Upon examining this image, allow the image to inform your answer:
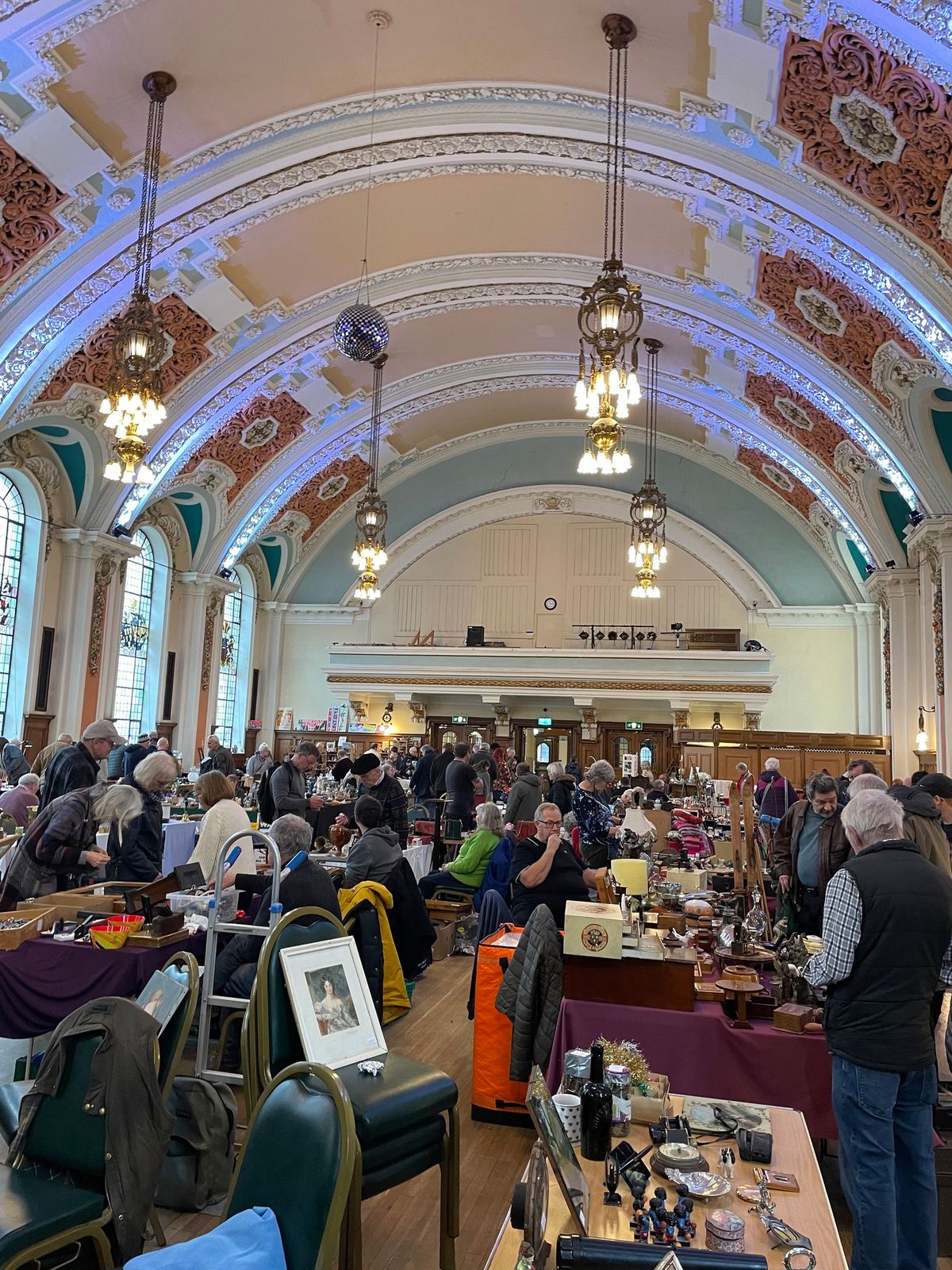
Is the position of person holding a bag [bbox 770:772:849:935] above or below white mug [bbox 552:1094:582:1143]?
above

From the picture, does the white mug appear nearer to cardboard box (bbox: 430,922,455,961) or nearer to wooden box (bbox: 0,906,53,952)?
wooden box (bbox: 0,906,53,952)

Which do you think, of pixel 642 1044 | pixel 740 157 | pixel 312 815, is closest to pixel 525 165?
pixel 740 157

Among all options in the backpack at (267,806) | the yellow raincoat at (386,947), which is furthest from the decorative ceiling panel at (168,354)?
the yellow raincoat at (386,947)

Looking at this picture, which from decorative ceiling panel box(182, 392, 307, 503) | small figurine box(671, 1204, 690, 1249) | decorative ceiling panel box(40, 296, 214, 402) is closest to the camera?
small figurine box(671, 1204, 690, 1249)

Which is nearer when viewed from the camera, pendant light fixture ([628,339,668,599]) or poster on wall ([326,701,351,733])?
pendant light fixture ([628,339,668,599])

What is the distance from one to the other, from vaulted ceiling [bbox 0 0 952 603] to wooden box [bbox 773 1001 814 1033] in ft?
20.3

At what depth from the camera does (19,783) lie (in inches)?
311

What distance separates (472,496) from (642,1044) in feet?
57.5

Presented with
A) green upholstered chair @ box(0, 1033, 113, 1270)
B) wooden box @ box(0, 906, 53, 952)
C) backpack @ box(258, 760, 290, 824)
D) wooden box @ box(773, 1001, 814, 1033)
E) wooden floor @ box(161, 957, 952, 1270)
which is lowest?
wooden floor @ box(161, 957, 952, 1270)

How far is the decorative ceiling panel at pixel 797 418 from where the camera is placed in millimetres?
13648

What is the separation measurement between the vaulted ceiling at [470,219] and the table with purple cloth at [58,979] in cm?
688

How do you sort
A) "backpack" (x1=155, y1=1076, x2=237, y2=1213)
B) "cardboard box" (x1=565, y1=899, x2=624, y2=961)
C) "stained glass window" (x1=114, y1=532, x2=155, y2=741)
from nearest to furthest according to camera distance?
"backpack" (x1=155, y1=1076, x2=237, y2=1213)
"cardboard box" (x1=565, y1=899, x2=624, y2=961)
"stained glass window" (x1=114, y1=532, x2=155, y2=741)

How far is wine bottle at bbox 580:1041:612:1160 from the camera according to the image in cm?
251

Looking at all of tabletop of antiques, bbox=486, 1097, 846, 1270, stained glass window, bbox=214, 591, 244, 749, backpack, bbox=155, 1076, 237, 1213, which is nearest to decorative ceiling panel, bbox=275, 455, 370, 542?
stained glass window, bbox=214, 591, 244, 749
